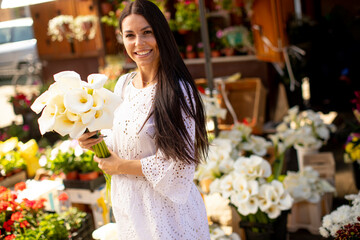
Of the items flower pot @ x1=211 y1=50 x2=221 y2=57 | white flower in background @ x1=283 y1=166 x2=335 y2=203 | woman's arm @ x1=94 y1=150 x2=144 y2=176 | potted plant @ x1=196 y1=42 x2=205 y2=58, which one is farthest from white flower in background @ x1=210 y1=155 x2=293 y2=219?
potted plant @ x1=196 y1=42 x2=205 y2=58

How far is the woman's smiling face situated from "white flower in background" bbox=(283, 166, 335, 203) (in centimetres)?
180

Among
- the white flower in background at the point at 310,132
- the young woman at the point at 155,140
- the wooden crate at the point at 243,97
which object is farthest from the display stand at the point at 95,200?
the wooden crate at the point at 243,97

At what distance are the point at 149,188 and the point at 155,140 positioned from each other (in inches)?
10.0

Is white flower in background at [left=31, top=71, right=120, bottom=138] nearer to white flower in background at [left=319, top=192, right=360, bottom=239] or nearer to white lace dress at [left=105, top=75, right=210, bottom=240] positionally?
white lace dress at [left=105, top=75, right=210, bottom=240]

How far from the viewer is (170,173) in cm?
178

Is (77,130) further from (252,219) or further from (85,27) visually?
(85,27)

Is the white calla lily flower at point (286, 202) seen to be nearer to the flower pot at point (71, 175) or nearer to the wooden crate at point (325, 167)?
the wooden crate at point (325, 167)

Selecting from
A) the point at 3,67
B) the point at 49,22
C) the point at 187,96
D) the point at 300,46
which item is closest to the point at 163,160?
the point at 187,96

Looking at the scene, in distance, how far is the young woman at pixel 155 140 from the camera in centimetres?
177

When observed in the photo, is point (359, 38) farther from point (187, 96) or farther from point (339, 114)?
point (187, 96)

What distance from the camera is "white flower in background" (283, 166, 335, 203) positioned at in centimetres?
323

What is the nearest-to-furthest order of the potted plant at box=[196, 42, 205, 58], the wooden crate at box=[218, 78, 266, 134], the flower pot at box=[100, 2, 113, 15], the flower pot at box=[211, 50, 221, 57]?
the wooden crate at box=[218, 78, 266, 134] < the flower pot at box=[211, 50, 221, 57] < the potted plant at box=[196, 42, 205, 58] < the flower pot at box=[100, 2, 113, 15]

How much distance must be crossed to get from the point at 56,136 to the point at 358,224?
4.93 metres

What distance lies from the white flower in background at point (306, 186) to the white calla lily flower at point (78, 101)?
2.03 m
